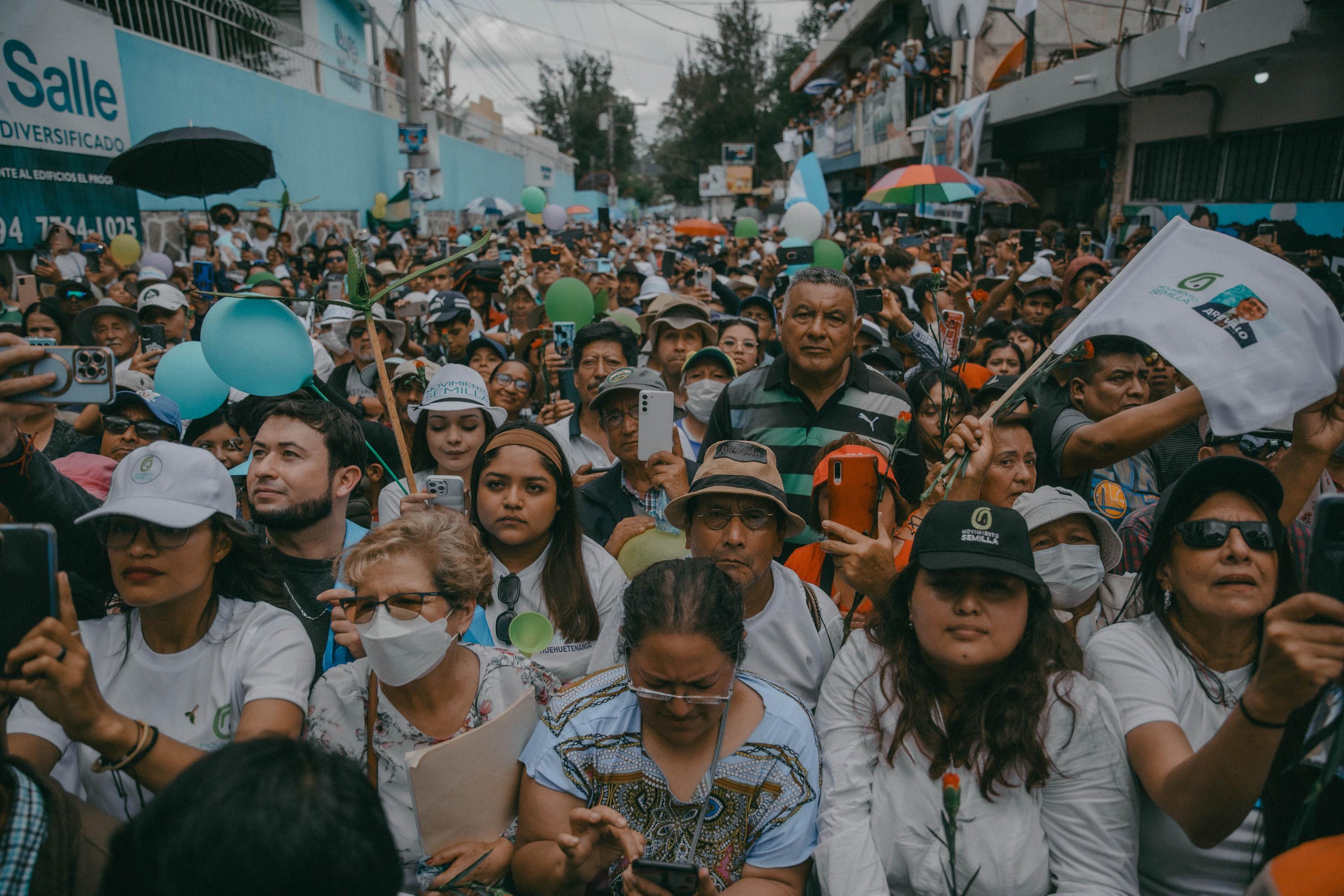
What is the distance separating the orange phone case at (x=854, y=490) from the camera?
2666mm

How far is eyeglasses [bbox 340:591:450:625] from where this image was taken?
2102 millimetres

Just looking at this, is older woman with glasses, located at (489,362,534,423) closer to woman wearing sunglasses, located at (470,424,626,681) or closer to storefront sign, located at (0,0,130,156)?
woman wearing sunglasses, located at (470,424,626,681)

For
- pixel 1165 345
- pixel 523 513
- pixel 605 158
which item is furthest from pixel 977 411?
pixel 605 158

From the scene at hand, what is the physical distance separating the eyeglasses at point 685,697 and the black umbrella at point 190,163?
22.4ft

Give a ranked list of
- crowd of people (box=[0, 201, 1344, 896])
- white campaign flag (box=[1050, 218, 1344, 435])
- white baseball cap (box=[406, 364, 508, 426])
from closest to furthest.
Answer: crowd of people (box=[0, 201, 1344, 896])
white campaign flag (box=[1050, 218, 1344, 435])
white baseball cap (box=[406, 364, 508, 426])

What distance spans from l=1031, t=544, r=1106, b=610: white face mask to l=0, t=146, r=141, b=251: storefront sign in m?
9.70

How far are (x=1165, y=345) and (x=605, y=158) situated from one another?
6677cm

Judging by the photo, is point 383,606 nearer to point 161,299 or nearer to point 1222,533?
point 1222,533

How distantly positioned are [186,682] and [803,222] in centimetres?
953

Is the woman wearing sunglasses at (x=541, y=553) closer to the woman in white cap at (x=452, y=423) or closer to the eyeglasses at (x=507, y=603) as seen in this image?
the eyeglasses at (x=507, y=603)

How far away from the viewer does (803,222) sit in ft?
34.5

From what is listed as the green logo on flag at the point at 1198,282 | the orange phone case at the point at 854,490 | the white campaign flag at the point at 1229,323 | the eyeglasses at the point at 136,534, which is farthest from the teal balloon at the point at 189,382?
the green logo on flag at the point at 1198,282

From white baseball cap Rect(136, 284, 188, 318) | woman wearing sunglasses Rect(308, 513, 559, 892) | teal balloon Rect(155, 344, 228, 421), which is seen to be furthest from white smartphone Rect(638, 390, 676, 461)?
white baseball cap Rect(136, 284, 188, 318)

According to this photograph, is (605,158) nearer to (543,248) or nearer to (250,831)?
(543,248)
